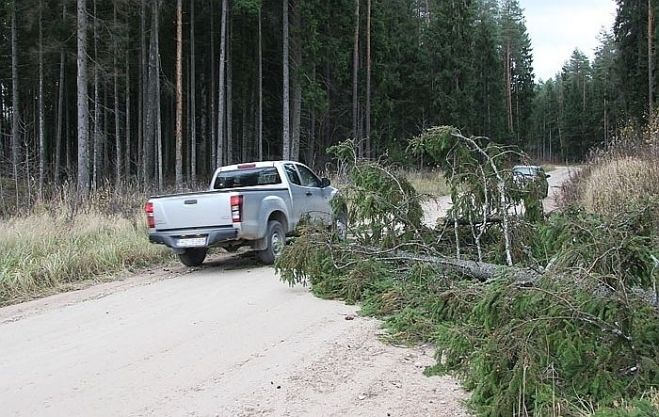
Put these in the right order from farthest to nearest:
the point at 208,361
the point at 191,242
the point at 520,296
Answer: the point at 191,242
the point at 208,361
the point at 520,296

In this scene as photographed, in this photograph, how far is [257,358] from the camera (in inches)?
206

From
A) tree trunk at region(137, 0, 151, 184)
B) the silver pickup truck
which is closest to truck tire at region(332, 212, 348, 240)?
the silver pickup truck

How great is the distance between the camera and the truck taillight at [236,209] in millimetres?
9766

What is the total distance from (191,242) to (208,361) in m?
4.92

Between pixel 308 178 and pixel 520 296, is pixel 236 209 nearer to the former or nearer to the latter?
pixel 308 178

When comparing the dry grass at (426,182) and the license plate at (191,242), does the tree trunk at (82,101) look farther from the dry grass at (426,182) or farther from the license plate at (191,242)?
the dry grass at (426,182)

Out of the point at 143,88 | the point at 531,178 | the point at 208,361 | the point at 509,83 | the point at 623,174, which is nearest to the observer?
the point at 208,361

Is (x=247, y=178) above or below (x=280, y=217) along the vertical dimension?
above

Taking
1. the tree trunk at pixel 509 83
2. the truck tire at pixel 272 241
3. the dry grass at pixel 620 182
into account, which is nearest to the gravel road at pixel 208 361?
the truck tire at pixel 272 241

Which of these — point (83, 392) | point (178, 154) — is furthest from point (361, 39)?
point (83, 392)

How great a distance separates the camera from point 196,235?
32.5 feet

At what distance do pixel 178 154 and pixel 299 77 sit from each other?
774cm

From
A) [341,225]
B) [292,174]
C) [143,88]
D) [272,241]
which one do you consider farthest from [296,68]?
[341,225]

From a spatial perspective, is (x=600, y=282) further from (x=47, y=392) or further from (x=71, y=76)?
(x=71, y=76)
